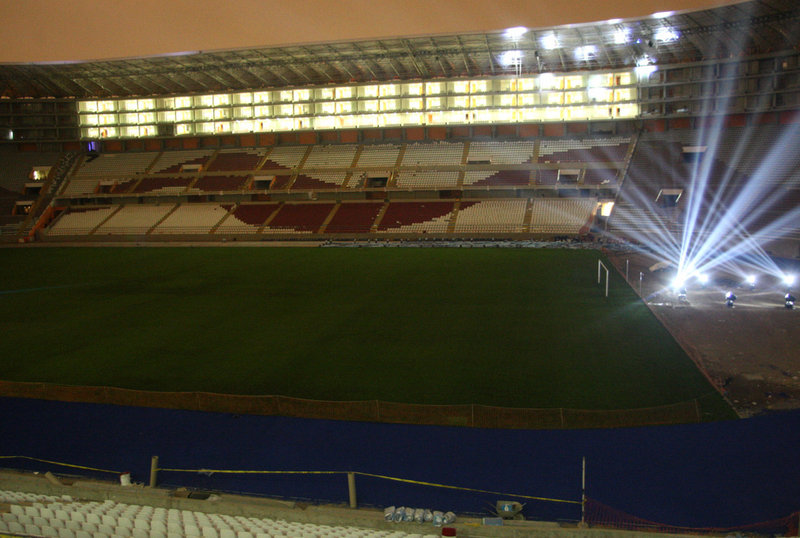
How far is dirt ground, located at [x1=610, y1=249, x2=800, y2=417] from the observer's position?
38.7 feet

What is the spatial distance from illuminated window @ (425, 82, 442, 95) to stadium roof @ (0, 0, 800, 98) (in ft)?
2.20

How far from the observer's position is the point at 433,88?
49844 millimetres

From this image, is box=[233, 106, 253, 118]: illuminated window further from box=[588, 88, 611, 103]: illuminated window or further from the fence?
the fence

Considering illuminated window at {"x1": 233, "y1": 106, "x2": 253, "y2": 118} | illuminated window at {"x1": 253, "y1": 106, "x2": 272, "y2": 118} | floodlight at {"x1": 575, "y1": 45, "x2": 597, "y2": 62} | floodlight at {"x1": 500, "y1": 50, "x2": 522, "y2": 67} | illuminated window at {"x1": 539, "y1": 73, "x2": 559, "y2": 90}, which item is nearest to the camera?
floodlight at {"x1": 575, "y1": 45, "x2": 597, "y2": 62}

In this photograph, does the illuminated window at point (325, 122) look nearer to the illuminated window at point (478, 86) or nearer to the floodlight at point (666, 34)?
the illuminated window at point (478, 86)

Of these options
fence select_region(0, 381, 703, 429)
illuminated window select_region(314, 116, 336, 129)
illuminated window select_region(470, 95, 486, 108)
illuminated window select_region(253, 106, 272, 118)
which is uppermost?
illuminated window select_region(253, 106, 272, 118)

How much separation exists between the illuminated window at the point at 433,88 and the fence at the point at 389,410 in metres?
42.1

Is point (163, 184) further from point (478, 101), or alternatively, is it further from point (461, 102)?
point (478, 101)

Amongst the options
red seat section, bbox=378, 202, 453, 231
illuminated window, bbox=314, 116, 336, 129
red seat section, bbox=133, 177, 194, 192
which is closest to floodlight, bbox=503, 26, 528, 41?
red seat section, bbox=378, 202, 453, 231

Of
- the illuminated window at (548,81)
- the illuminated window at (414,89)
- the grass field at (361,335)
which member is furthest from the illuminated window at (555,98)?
the grass field at (361,335)

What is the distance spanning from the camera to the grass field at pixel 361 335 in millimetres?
12867

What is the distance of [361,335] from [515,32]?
30.5 meters

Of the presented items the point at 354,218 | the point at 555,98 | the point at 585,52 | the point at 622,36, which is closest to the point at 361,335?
the point at 354,218

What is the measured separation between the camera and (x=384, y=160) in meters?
49.8
